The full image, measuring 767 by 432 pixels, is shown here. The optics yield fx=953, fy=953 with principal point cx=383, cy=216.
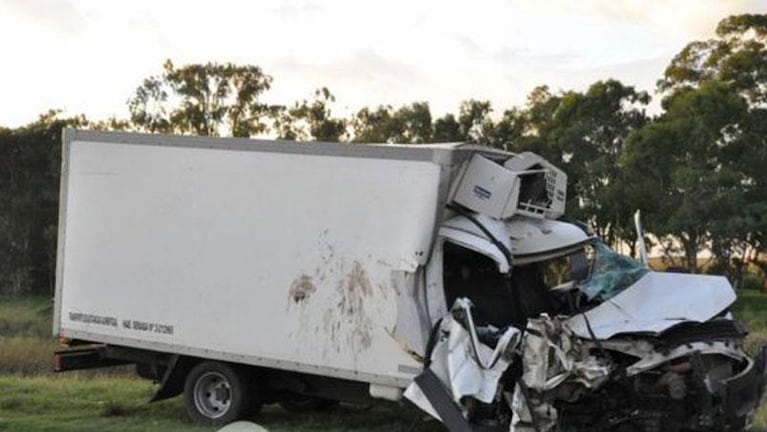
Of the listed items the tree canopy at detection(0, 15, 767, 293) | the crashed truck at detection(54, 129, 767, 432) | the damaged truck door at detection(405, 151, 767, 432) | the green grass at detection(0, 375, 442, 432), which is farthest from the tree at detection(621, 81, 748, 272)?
the damaged truck door at detection(405, 151, 767, 432)

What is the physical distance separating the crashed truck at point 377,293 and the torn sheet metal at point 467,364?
16mm

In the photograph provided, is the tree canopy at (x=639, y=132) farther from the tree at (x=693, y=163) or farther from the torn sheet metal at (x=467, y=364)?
the torn sheet metal at (x=467, y=364)

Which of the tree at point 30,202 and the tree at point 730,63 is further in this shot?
the tree at point 30,202

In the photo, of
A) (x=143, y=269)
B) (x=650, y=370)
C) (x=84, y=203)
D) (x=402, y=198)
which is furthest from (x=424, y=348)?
(x=84, y=203)

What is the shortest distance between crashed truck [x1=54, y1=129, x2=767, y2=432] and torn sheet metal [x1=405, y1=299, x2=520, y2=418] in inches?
0.6

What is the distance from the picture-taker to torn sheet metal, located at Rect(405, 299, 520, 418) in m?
8.20

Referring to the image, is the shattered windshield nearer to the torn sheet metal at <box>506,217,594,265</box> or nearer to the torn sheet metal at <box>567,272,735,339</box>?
the torn sheet metal at <box>567,272,735,339</box>

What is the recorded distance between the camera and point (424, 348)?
332 inches

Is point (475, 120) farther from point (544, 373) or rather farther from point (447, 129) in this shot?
point (544, 373)

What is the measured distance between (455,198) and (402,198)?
0.53 metres

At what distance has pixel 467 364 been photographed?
825cm

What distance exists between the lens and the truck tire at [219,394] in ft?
31.8

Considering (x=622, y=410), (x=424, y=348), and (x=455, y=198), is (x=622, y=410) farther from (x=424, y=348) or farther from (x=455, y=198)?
(x=455, y=198)

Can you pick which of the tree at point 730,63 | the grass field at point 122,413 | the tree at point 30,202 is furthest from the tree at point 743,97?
the tree at point 30,202
